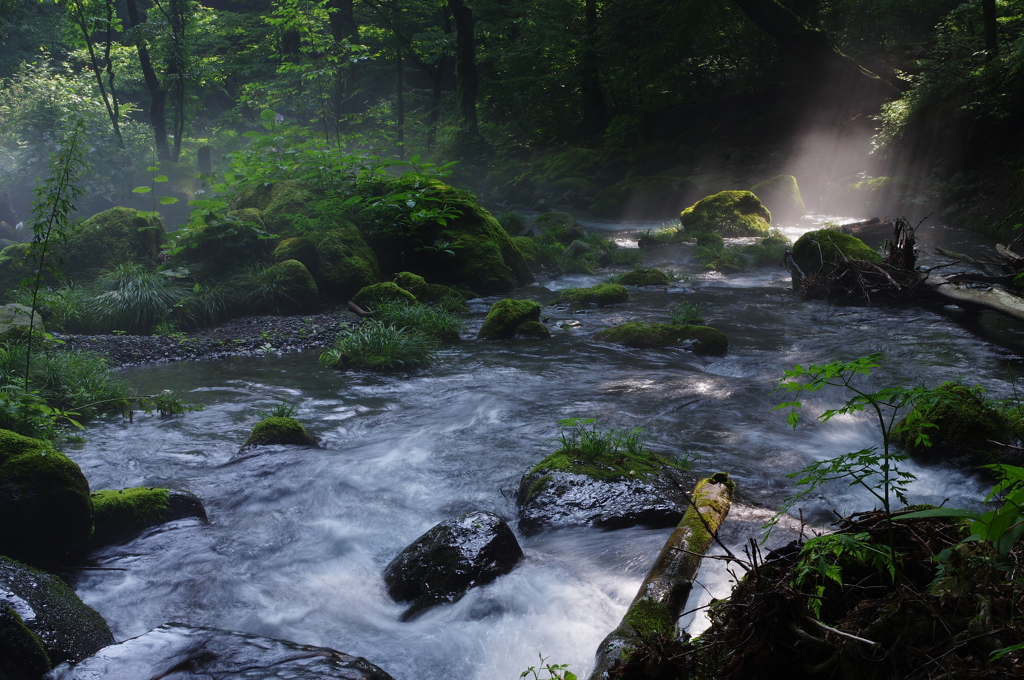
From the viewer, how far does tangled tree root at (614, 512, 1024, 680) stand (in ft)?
5.28

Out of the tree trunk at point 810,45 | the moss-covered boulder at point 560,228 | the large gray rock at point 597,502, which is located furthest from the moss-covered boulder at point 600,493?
the tree trunk at point 810,45

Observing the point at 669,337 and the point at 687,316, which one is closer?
the point at 669,337

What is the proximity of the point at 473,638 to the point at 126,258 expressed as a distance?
1131 centimetres

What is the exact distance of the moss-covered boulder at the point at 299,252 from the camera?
38.6 ft

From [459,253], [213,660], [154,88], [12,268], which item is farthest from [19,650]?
[154,88]

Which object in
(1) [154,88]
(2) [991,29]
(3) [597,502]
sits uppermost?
(2) [991,29]

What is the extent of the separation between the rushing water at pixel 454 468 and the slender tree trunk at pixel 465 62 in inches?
760

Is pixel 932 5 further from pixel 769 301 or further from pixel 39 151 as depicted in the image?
pixel 39 151

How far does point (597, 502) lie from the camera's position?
4582 mm

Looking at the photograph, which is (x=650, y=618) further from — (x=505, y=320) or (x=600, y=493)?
(x=505, y=320)

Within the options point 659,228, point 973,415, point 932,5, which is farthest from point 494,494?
point 932,5

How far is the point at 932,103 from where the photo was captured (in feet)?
58.9

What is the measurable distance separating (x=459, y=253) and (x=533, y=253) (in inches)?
118

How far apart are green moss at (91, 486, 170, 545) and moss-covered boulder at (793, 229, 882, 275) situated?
1047 cm
